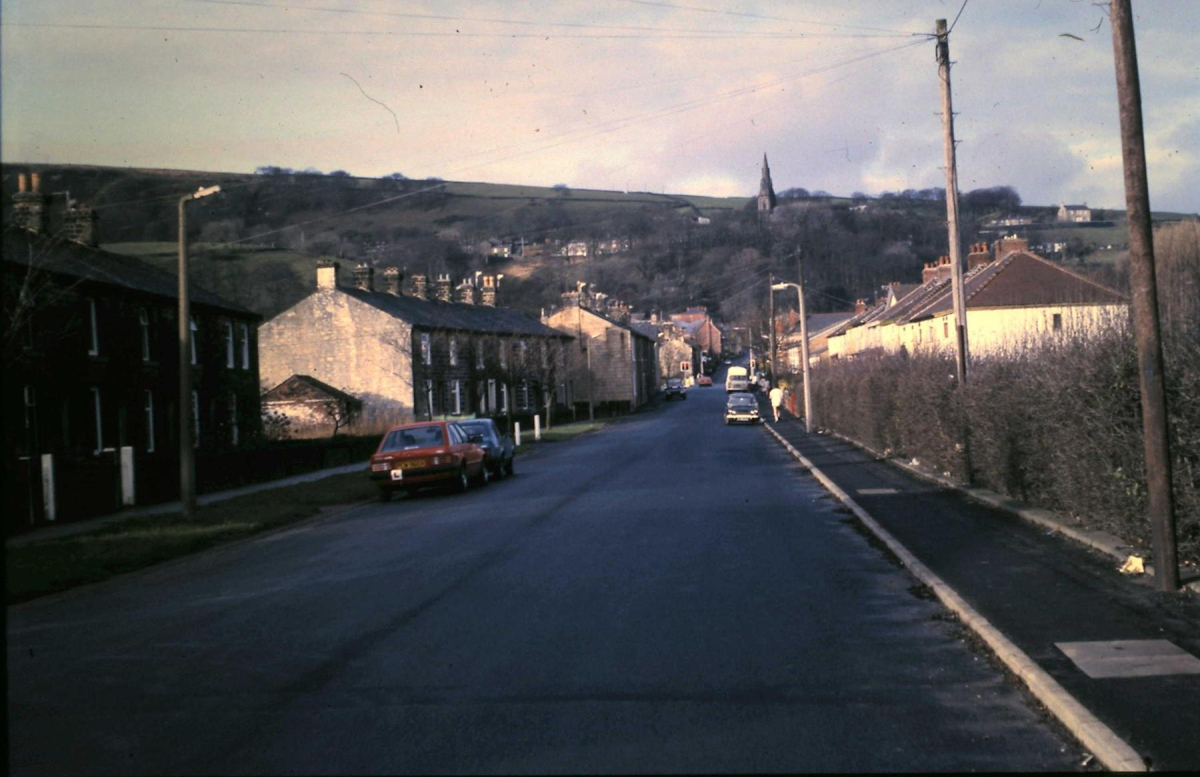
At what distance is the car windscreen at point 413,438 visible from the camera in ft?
77.1

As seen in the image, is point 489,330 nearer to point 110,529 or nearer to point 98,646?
point 110,529

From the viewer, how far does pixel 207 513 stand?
66.8ft

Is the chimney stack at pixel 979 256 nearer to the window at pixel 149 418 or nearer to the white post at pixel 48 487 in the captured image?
the window at pixel 149 418

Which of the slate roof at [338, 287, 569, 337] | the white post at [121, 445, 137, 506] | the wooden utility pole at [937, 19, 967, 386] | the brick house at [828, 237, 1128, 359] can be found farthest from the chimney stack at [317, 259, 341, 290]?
the wooden utility pole at [937, 19, 967, 386]

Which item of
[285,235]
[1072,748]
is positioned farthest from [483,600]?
[285,235]

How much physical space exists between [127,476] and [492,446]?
28.0ft

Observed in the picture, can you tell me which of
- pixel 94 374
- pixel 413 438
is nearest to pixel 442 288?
pixel 94 374

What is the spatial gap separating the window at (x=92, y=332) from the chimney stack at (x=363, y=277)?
96.5 feet

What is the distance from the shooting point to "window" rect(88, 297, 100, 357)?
26969 mm

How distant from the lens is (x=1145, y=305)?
9.47m

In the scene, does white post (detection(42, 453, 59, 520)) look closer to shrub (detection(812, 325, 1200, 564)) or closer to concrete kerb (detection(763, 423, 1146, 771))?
concrete kerb (detection(763, 423, 1146, 771))

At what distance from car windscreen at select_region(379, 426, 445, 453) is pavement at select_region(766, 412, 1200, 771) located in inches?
420

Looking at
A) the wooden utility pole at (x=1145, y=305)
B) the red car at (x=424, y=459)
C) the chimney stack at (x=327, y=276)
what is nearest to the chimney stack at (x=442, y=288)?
the chimney stack at (x=327, y=276)

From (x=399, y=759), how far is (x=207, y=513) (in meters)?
16.2
